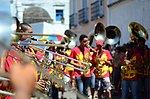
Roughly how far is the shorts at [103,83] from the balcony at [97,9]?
7.44m

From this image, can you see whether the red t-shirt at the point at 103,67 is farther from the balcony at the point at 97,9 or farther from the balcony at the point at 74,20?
the balcony at the point at 74,20

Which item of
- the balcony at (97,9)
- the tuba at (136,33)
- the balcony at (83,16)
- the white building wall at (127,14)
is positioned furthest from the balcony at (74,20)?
the tuba at (136,33)

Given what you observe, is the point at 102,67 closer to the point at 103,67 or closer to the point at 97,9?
the point at 103,67

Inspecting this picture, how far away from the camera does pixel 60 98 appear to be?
11.7 meters

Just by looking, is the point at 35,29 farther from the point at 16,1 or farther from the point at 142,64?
the point at 16,1

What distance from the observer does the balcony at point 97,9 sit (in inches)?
672

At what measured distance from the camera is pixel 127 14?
13.3 m

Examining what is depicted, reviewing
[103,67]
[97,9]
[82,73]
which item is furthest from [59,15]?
[82,73]

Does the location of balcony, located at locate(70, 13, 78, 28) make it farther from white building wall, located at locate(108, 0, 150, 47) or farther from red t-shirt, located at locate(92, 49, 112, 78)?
Answer: red t-shirt, located at locate(92, 49, 112, 78)

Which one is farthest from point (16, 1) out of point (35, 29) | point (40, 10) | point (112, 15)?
point (112, 15)

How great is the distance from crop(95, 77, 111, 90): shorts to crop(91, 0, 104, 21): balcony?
744 cm

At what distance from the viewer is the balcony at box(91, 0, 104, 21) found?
672 inches

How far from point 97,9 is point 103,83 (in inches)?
322

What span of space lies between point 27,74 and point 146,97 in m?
7.81
